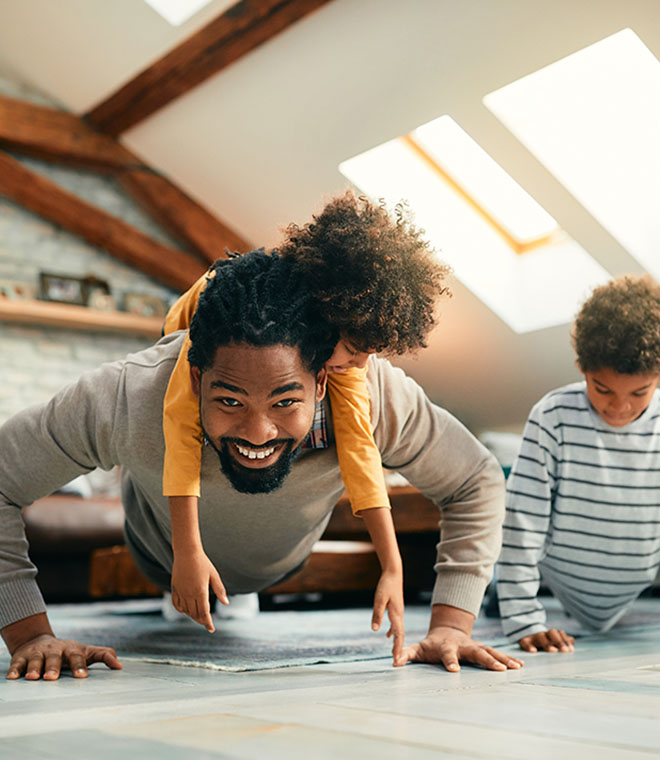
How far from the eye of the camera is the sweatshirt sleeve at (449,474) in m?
1.58

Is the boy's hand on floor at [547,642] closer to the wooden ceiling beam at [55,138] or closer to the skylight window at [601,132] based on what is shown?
the skylight window at [601,132]

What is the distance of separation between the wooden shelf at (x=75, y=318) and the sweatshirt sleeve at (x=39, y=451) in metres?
4.21

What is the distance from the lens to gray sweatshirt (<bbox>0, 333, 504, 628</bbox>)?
58.0 inches

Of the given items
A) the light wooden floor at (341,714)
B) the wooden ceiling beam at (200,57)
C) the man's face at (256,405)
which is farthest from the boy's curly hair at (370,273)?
the wooden ceiling beam at (200,57)

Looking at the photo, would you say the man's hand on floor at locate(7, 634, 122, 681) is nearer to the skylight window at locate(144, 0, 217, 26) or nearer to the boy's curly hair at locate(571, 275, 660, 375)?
the boy's curly hair at locate(571, 275, 660, 375)

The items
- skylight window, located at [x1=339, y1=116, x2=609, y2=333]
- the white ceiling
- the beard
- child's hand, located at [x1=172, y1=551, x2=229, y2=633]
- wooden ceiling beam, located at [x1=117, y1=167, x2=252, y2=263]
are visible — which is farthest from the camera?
wooden ceiling beam, located at [x1=117, y1=167, x2=252, y2=263]

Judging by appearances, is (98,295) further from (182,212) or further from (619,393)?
(619,393)

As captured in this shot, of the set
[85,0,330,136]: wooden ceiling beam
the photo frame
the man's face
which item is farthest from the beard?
the photo frame

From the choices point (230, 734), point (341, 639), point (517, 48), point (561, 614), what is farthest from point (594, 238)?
point (230, 734)

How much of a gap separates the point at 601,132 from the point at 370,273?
10.3 ft

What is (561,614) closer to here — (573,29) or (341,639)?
(341,639)

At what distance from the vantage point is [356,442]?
1.45m

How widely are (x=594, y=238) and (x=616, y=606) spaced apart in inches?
97.5

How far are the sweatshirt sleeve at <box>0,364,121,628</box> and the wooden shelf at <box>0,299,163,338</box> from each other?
421cm
